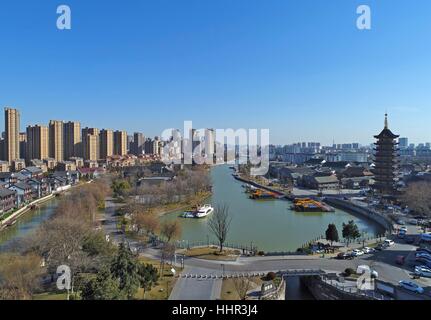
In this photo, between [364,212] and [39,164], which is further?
[39,164]

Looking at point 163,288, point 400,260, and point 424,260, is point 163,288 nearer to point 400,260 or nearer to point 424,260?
point 400,260

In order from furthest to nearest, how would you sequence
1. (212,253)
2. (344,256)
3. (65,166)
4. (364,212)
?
(65,166) < (364,212) < (212,253) < (344,256)

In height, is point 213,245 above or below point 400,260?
below

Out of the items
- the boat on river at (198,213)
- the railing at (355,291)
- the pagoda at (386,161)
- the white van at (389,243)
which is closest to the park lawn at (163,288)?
the railing at (355,291)

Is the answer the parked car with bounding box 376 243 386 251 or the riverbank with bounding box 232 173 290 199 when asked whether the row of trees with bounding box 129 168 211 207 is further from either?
the parked car with bounding box 376 243 386 251

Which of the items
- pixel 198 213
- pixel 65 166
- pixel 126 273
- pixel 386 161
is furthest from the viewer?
pixel 65 166

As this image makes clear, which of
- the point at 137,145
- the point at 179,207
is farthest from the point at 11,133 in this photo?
the point at 137,145

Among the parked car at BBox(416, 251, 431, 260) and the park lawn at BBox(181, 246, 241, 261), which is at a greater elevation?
the parked car at BBox(416, 251, 431, 260)

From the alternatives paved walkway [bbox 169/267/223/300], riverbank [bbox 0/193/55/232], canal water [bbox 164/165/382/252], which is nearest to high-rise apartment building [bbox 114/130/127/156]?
riverbank [bbox 0/193/55/232]
